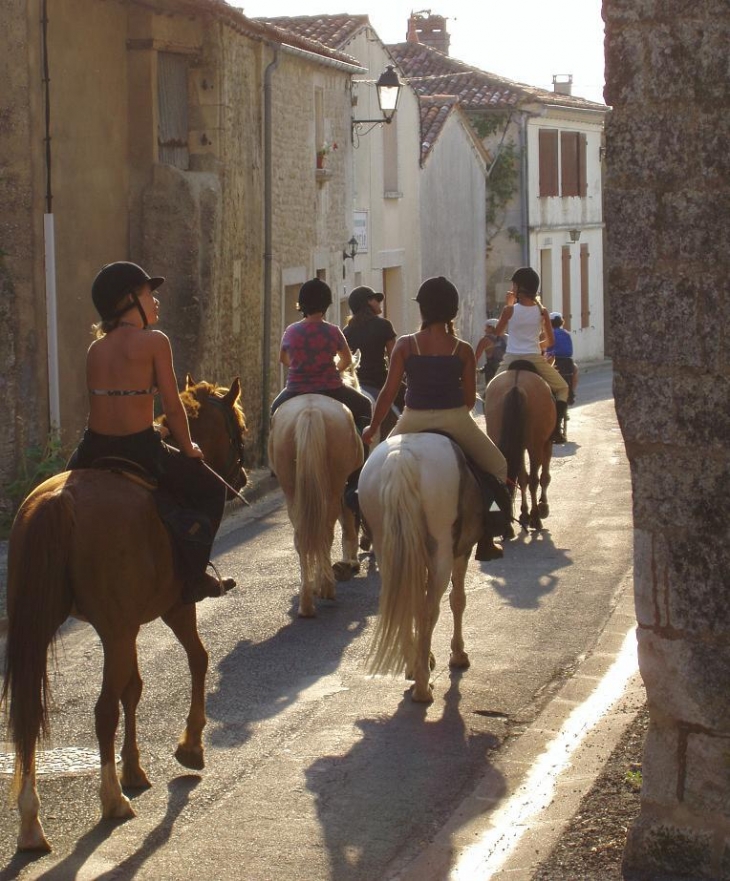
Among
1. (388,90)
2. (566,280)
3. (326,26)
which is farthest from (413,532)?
(566,280)

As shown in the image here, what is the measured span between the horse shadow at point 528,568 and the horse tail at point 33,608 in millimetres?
5161

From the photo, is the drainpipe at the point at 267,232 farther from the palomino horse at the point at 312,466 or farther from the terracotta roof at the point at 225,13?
the palomino horse at the point at 312,466

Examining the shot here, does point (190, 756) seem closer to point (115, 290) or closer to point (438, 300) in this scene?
point (115, 290)

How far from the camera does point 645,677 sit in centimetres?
Result: 540

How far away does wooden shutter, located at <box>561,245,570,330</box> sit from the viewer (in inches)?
1708

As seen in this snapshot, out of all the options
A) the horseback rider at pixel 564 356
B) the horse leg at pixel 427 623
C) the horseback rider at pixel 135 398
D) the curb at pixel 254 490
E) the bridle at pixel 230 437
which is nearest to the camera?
the horseback rider at pixel 135 398

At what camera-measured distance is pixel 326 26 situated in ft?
93.3

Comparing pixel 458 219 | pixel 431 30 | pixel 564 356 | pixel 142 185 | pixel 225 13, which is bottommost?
pixel 564 356

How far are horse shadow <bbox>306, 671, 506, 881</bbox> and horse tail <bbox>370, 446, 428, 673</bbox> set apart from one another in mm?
361

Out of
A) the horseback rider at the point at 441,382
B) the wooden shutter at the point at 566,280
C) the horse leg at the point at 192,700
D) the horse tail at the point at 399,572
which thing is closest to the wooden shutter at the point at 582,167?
the wooden shutter at the point at 566,280

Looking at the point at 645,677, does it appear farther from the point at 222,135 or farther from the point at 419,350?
the point at 222,135

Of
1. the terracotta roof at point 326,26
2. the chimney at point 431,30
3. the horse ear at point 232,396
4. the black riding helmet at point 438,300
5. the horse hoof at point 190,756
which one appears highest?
the chimney at point 431,30

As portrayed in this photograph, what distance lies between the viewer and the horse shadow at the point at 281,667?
768cm

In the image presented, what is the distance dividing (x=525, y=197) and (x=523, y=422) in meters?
27.7
